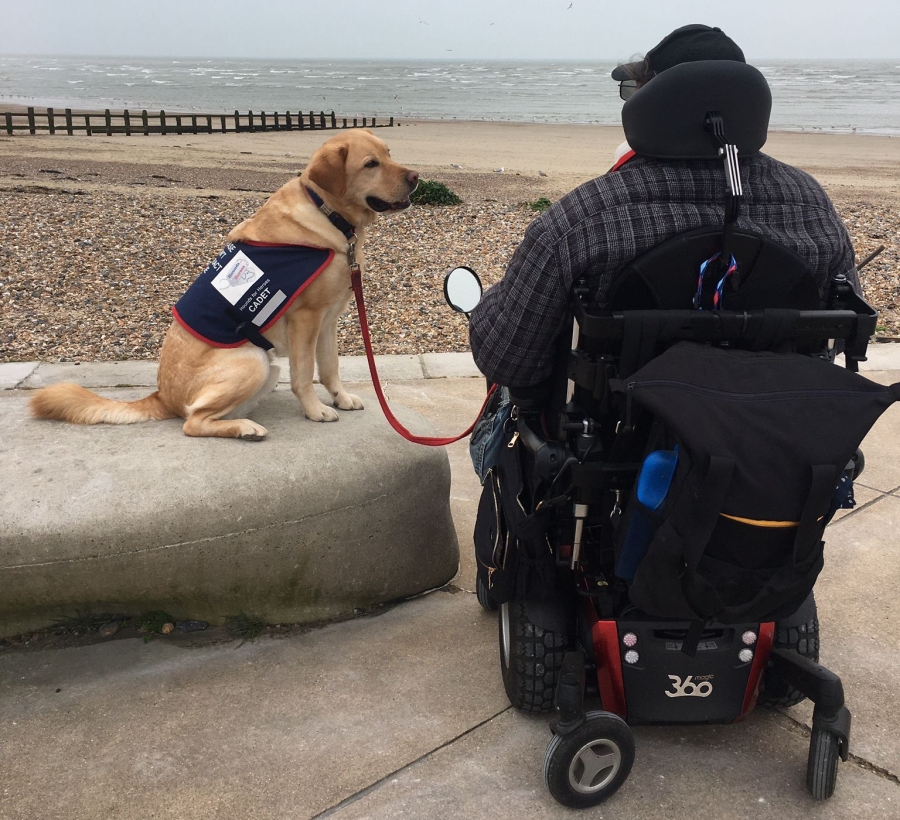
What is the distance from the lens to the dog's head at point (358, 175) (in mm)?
3428

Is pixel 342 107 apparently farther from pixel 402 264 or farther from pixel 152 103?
pixel 402 264

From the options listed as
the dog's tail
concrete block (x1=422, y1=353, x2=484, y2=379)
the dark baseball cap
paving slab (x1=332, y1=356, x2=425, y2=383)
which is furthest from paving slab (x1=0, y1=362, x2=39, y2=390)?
the dark baseball cap

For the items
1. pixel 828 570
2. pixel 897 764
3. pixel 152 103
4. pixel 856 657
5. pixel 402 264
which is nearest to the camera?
pixel 897 764

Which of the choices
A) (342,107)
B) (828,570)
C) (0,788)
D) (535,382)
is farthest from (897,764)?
(342,107)

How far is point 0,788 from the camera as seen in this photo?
2.19 metres

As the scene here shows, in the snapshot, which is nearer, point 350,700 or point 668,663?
point 668,663

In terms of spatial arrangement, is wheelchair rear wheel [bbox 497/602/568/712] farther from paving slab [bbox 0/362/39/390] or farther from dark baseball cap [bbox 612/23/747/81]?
paving slab [bbox 0/362/39/390]

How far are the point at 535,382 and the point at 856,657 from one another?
1615 millimetres

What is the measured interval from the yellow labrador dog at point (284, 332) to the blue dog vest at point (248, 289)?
1.3 inches

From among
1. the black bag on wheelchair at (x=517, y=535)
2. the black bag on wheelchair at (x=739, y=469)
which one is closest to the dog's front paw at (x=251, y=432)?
the black bag on wheelchair at (x=517, y=535)

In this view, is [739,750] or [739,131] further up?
[739,131]

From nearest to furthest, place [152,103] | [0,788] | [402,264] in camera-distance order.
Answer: [0,788] < [402,264] < [152,103]

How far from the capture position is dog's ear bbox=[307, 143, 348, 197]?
3.42 metres

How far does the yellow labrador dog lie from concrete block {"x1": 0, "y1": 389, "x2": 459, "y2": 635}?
125 millimetres
